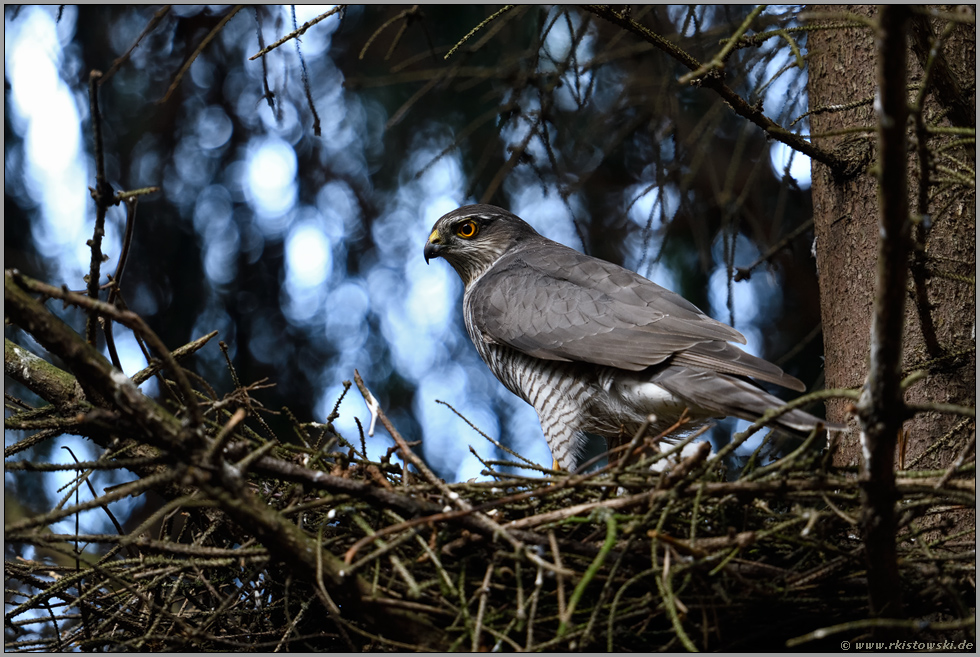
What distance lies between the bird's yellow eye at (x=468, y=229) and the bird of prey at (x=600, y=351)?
371mm

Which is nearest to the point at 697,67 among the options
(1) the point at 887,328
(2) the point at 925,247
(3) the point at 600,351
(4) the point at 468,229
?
(2) the point at 925,247

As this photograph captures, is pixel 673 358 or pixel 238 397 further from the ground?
pixel 673 358

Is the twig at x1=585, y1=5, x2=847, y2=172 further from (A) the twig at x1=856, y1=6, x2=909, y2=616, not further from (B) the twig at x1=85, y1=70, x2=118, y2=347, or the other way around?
(B) the twig at x1=85, y1=70, x2=118, y2=347

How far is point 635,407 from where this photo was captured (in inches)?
130

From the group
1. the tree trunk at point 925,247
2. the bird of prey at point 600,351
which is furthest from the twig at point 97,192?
the tree trunk at point 925,247

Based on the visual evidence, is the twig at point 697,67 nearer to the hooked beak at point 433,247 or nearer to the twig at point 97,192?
the twig at point 97,192

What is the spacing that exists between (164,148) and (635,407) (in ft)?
12.6

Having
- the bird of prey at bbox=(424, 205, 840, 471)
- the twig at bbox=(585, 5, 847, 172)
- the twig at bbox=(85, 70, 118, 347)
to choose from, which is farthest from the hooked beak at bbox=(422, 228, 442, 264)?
the twig at bbox=(85, 70, 118, 347)

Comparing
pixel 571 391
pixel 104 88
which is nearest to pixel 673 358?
pixel 571 391

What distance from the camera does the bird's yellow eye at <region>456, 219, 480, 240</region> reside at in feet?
15.2

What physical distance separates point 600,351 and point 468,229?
164 cm

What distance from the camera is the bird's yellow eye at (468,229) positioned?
182 inches

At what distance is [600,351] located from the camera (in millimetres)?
3295

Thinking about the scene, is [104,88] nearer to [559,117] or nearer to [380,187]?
[380,187]
